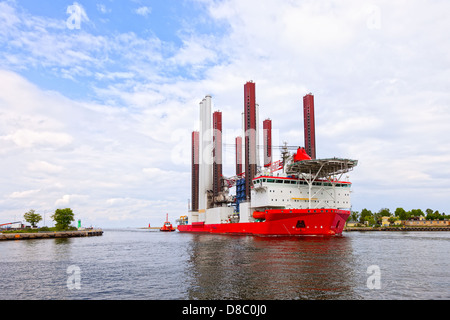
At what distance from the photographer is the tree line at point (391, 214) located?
15888 cm

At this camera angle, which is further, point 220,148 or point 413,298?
point 220,148

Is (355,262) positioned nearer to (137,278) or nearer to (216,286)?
(216,286)

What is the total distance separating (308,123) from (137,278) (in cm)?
6397

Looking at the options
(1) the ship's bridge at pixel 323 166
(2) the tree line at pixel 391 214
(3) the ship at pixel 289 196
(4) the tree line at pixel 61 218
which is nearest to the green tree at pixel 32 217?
(4) the tree line at pixel 61 218

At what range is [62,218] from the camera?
101688mm

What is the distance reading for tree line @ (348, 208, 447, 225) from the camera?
15888cm

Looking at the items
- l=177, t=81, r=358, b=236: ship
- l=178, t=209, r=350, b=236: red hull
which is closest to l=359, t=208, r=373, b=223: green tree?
l=177, t=81, r=358, b=236: ship

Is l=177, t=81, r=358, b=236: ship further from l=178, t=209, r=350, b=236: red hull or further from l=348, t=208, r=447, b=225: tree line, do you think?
l=348, t=208, r=447, b=225: tree line

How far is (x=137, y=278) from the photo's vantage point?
22297mm

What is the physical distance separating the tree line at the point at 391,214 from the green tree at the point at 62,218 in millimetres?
127782

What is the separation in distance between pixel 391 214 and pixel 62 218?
155 m

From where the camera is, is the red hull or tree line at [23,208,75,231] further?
tree line at [23,208,75,231]

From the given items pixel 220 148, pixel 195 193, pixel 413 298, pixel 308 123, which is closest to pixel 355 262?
pixel 413 298

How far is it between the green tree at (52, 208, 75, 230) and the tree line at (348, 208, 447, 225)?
12778 centimetres
